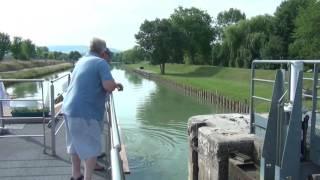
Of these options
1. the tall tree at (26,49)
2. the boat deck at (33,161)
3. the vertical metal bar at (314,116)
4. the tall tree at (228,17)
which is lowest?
the boat deck at (33,161)

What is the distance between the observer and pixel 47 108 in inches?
472

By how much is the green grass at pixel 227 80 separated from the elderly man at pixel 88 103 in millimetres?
15710

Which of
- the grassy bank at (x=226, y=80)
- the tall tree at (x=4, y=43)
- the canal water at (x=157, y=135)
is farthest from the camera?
the tall tree at (x=4, y=43)

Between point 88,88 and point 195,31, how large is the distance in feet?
298

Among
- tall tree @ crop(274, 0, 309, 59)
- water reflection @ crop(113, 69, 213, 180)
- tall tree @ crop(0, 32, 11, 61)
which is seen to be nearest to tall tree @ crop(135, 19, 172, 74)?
tall tree @ crop(274, 0, 309, 59)

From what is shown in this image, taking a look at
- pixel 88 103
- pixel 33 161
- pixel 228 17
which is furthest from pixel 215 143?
pixel 228 17

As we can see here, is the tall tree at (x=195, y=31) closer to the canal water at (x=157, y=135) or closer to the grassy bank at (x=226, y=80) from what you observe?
the grassy bank at (x=226, y=80)

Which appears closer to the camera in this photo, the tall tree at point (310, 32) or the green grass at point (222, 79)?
the green grass at point (222, 79)

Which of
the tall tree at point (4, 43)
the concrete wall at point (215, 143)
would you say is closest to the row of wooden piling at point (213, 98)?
the concrete wall at point (215, 143)

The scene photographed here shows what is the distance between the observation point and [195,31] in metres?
94.9

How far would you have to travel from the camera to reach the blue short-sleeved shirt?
5258mm

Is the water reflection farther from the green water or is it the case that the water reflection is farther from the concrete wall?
the concrete wall

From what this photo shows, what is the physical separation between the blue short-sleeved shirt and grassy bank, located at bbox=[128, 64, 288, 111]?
2009cm

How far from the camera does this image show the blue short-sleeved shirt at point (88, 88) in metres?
5.26
